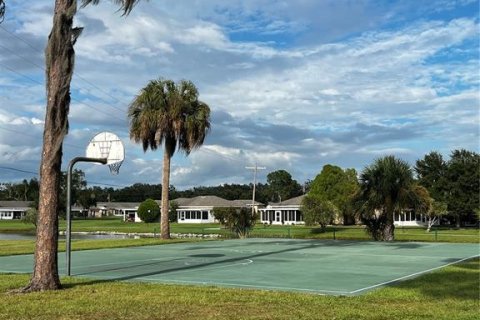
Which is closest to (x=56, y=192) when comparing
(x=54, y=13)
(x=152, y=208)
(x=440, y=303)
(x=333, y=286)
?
(x=54, y=13)

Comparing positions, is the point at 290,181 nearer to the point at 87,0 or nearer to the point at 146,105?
the point at 146,105

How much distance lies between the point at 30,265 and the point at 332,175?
165 ft

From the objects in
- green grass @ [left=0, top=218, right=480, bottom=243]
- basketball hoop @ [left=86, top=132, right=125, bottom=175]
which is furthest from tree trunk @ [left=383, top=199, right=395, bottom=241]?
basketball hoop @ [left=86, top=132, right=125, bottom=175]

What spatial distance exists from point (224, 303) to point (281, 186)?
12047 cm

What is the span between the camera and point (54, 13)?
12.1 meters

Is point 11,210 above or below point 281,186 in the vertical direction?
below

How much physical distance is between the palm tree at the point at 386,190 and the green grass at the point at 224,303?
17640mm

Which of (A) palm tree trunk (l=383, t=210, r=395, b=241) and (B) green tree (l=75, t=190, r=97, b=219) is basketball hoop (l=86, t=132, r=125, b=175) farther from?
(B) green tree (l=75, t=190, r=97, b=219)

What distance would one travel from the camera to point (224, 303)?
382 inches

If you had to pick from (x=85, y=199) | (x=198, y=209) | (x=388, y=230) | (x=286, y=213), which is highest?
(x=85, y=199)

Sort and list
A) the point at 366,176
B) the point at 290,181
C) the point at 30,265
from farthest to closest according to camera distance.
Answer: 1. the point at 290,181
2. the point at 366,176
3. the point at 30,265

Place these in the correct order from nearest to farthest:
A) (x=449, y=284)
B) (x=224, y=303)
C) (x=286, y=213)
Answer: (x=224, y=303), (x=449, y=284), (x=286, y=213)

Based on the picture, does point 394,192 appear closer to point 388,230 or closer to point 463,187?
point 388,230

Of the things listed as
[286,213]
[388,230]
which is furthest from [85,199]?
[388,230]
